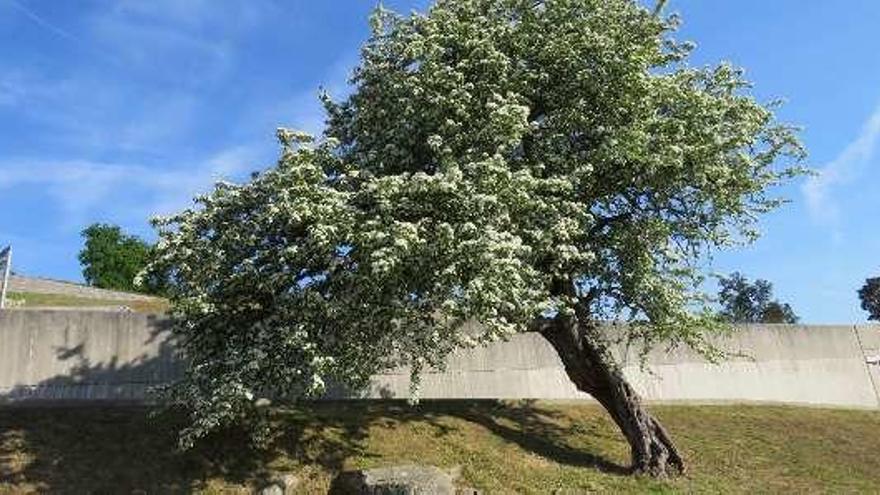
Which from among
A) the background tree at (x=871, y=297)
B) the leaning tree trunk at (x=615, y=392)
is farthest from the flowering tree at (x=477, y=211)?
the background tree at (x=871, y=297)

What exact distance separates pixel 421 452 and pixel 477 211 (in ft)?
26.6

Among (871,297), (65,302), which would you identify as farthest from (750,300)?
(65,302)

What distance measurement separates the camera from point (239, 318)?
24438 mm

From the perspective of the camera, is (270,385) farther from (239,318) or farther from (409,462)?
(409,462)

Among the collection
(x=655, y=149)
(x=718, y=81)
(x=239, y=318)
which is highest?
(x=718, y=81)

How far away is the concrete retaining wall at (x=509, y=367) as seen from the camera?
1115 inches

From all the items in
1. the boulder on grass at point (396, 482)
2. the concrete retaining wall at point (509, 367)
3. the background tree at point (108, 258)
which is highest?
the background tree at point (108, 258)

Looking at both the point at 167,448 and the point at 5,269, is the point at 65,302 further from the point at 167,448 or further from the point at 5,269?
the point at 167,448

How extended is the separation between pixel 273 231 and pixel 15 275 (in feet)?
193

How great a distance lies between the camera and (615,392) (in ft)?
95.0

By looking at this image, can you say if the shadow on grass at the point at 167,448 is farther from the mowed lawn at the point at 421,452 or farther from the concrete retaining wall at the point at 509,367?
the concrete retaining wall at the point at 509,367

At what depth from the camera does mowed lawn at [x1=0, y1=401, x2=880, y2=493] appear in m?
23.4

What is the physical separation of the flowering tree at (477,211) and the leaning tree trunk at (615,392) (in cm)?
7

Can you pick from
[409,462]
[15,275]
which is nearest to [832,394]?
[409,462]
